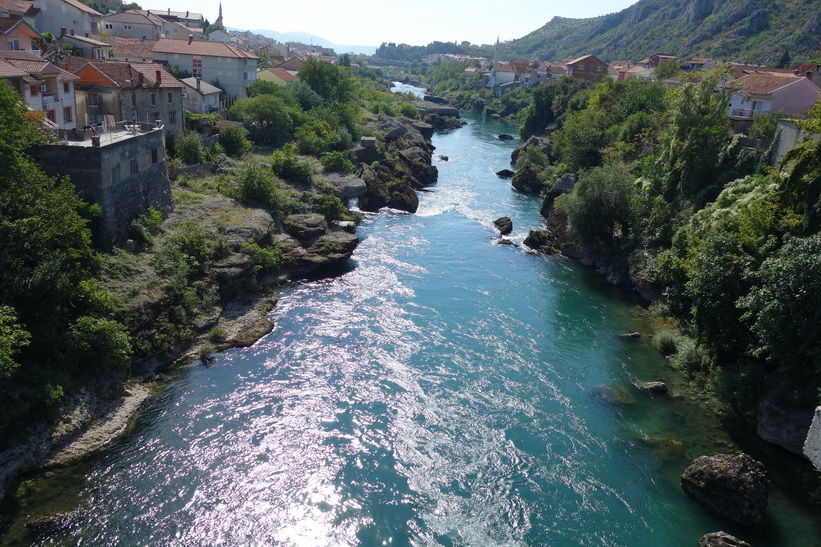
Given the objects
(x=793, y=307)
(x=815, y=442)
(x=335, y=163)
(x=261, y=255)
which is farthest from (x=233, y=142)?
(x=815, y=442)

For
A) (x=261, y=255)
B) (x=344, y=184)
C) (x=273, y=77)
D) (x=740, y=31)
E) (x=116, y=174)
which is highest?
(x=740, y=31)

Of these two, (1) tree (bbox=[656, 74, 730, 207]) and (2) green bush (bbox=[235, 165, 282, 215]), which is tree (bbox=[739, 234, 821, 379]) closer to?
(1) tree (bbox=[656, 74, 730, 207])

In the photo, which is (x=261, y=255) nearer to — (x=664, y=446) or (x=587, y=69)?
(x=664, y=446)

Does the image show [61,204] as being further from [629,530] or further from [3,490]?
[629,530]

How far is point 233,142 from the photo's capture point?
168ft

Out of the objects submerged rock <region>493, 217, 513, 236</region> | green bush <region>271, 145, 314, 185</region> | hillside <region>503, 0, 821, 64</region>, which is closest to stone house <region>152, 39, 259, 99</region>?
green bush <region>271, 145, 314, 185</region>

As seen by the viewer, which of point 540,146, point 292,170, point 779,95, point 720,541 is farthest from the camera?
point 540,146

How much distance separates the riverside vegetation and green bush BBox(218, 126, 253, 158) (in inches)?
3.7

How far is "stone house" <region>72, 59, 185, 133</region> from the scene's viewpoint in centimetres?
4053

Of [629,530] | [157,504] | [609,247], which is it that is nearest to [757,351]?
[629,530]

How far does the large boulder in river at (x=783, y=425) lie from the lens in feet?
73.8

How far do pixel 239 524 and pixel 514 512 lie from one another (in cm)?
973

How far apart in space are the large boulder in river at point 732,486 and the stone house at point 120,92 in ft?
126

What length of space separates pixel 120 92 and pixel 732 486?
4479cm
